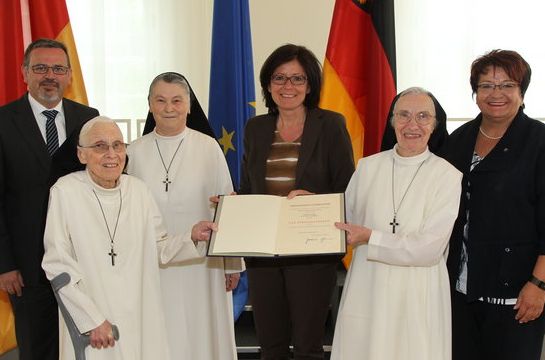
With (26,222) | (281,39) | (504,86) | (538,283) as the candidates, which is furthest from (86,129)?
(281,39)

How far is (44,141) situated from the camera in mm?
3463

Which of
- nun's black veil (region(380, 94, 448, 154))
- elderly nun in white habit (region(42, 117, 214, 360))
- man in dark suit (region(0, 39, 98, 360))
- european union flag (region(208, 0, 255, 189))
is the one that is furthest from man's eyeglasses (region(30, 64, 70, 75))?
nun's black veil (region(380, 94, 448, 154))

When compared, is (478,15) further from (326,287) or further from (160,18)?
(326,287)

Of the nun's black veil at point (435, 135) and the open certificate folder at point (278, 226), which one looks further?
the nun's black veil at point (435, 135)

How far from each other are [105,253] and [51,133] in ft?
3.73

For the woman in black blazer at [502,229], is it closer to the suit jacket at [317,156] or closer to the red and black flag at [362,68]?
the suit jacket at [317,156]

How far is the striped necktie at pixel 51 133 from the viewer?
3.47 metres

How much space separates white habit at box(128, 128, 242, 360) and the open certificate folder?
38cm

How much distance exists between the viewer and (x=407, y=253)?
269 centimetres

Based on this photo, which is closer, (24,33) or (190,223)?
(190,223)

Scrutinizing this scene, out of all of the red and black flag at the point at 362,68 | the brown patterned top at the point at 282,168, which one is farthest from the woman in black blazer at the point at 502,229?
the red and black flag at the point at 362,68

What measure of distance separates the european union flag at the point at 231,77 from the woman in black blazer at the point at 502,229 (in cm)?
251

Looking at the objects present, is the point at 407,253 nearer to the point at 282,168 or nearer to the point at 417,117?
the point at 417,117

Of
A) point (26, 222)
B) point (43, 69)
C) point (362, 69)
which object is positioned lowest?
point (26, 222)
